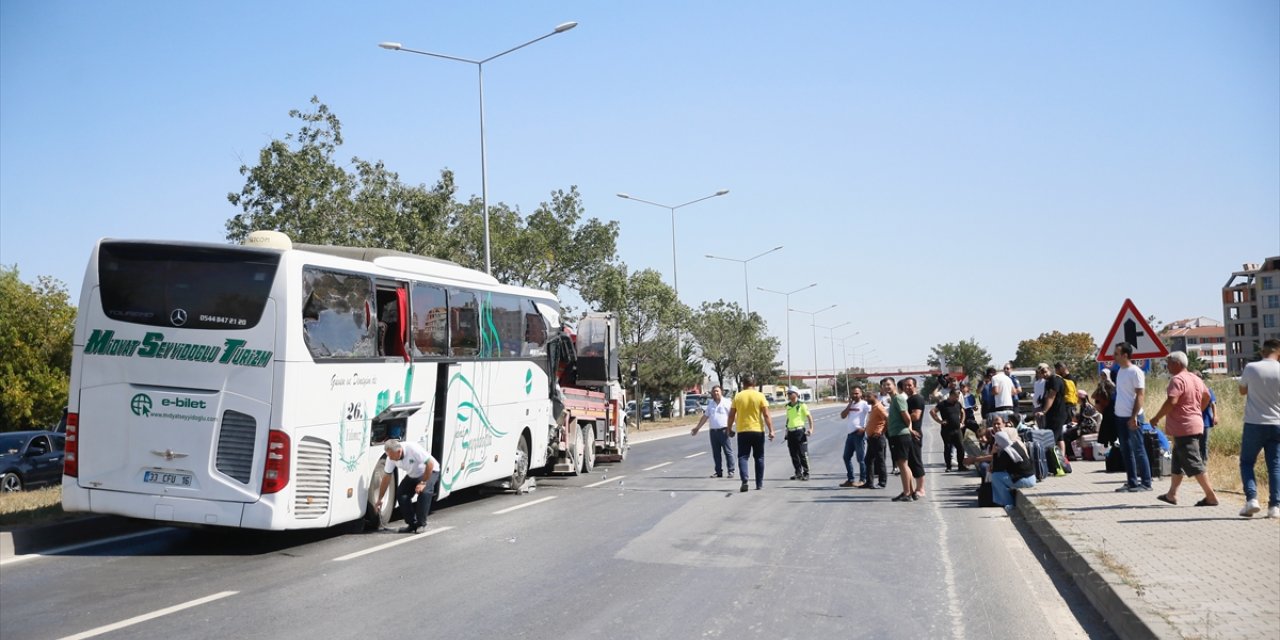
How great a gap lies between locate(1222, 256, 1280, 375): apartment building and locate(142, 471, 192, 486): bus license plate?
12424cm

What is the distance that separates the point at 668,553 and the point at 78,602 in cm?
539

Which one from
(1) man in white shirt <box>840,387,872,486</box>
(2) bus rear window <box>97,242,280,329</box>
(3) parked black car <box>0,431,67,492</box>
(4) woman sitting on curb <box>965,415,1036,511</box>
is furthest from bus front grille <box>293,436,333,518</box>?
(3) parked black car <box>0,431,67,492</box>

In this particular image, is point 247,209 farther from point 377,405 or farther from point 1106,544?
point 1106,544

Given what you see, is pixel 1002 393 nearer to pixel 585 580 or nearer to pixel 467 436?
pixel 467 436

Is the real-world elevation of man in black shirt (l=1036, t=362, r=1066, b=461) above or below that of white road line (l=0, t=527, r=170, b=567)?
above

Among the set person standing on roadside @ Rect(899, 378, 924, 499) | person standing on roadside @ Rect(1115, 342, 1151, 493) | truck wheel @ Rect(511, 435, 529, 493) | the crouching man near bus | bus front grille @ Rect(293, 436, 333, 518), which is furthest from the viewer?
truck wheel @ Rect(511, 435, 529, 493)

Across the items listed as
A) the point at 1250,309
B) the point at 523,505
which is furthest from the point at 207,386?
the point at 1250,309

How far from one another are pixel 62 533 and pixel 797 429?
11924mm

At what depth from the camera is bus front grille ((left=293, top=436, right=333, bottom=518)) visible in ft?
39.4

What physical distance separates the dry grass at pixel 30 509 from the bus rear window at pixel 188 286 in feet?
10.7

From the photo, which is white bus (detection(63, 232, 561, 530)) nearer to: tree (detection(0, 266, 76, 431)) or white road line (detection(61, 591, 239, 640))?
white road line (detection(61, 591, 239, 640))

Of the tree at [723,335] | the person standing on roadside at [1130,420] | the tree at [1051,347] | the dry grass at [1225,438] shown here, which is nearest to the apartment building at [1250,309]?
the tree at [1051,347]

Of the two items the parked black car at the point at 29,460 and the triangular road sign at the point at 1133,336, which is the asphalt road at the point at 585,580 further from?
the parked black car at the point at 29,460

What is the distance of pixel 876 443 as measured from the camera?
18.5 metres
